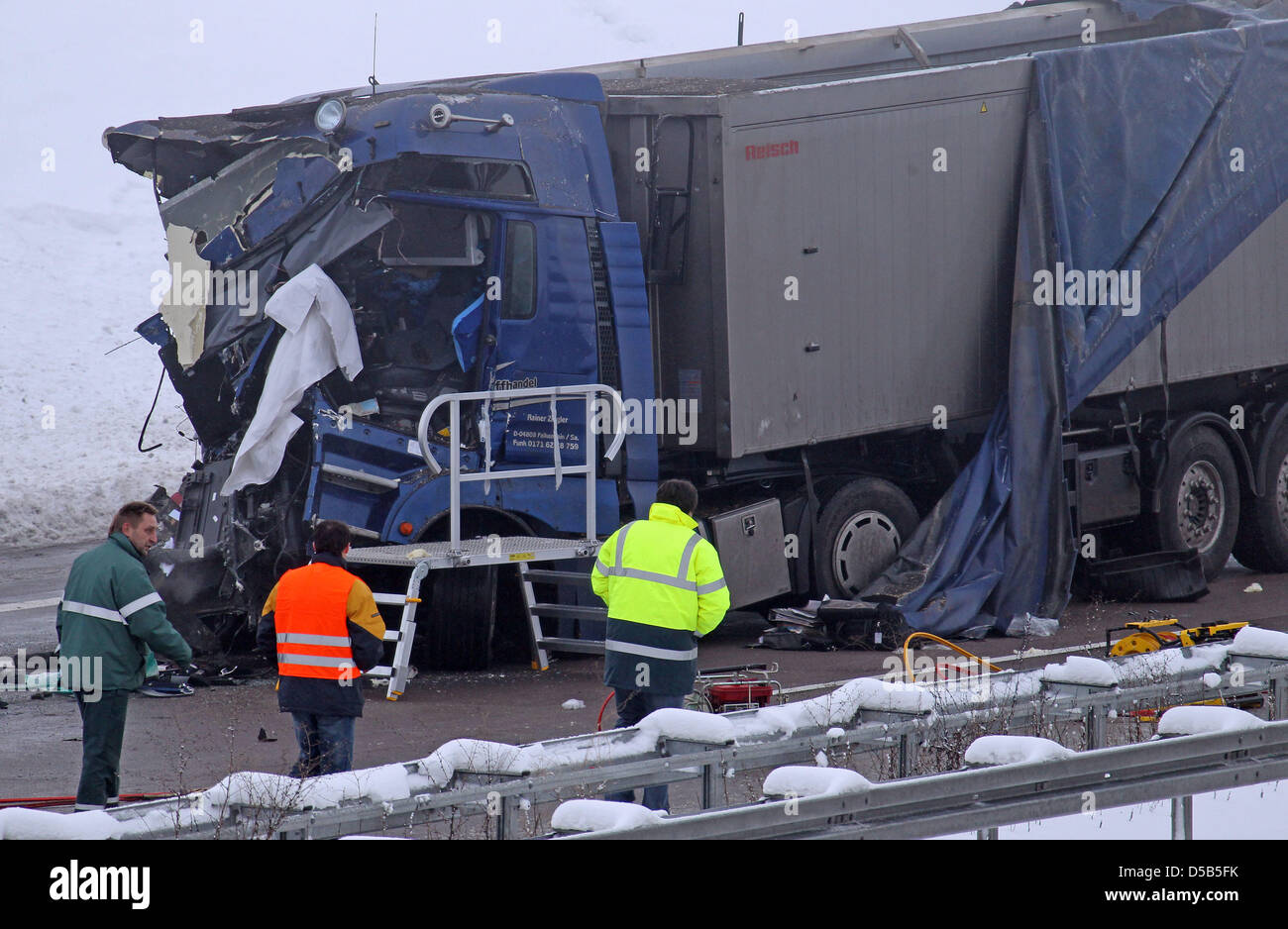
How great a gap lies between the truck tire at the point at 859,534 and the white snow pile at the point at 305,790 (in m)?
7.33

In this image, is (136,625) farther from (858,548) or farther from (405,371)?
(858,548)

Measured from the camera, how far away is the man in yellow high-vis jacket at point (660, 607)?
303 inches

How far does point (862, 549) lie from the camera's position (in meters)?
12.7

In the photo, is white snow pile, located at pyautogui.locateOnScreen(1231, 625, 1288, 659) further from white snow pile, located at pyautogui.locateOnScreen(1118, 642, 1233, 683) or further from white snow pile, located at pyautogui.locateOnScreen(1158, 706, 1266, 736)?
white snow pile, located at pyautogui.locateOnScreen(1158, 706, 1266, 736)

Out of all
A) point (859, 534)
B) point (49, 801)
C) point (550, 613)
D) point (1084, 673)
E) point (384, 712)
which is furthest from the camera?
point (859, 534)

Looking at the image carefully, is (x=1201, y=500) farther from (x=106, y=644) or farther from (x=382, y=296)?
(x=106, y=644)

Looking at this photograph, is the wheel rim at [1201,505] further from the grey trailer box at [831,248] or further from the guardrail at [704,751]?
the guardrail at [704,751]

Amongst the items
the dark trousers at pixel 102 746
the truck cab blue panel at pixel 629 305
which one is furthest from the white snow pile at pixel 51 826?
the truck cab blue panel at pixel 629 305

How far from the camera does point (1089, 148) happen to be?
13039mm

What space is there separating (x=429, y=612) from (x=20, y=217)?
85.2ft

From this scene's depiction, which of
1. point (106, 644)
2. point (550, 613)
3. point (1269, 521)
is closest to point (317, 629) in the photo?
point (106, 644)

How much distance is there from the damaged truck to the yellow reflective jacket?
9.22ft

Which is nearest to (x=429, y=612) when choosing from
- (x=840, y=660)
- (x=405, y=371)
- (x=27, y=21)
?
(x=405, y=371)

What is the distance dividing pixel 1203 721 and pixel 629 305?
5.78 meters
